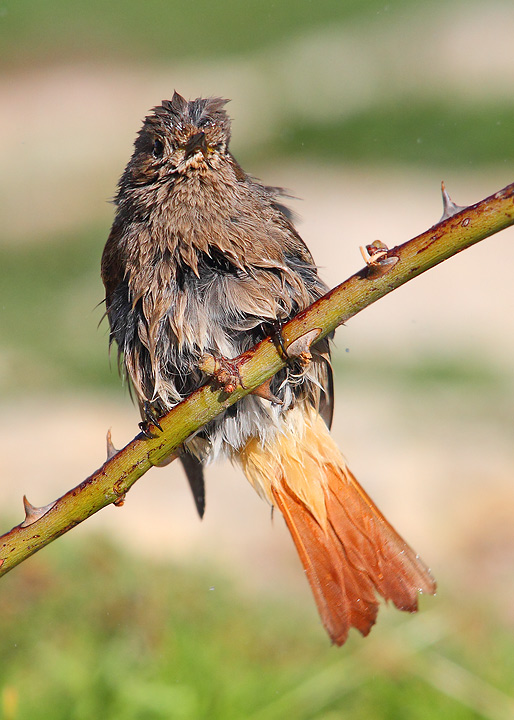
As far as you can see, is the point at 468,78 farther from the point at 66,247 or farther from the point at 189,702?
the point at 189,702

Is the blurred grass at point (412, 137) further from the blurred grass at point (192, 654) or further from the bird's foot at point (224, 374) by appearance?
the bird's foot at point (224, 374)

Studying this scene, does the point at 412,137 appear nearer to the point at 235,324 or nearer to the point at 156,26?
the point at 156,26

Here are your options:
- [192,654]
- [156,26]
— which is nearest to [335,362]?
[192,654]

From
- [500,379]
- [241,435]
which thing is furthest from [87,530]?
[500,379]

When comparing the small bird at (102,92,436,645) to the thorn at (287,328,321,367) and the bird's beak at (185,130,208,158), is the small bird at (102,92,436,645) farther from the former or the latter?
the thorn at (287,328,321,367)

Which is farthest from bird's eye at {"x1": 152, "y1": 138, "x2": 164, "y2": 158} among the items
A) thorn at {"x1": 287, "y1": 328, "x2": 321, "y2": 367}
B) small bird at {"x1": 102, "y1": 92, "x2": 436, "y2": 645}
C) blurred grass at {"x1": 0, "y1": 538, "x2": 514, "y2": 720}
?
blurred grass at {"x1": 0, "y1": 538, "x2": 514, "y2": 720}
